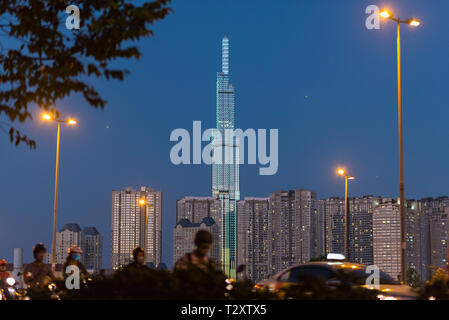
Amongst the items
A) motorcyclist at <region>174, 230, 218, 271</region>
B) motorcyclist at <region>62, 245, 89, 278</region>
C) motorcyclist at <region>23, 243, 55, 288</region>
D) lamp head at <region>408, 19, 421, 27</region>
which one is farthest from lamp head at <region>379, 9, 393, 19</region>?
motorcyclist at <region>174, 230, 218, 271</region>

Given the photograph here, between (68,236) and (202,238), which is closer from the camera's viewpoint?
(202,238)

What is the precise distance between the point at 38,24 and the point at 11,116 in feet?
3.97

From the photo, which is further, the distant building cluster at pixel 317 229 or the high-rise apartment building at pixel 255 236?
the high-rise apartment building at pixel 255 236

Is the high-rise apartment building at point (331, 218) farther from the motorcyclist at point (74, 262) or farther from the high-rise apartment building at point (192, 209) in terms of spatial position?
the motorcyclist at point (74, 262)

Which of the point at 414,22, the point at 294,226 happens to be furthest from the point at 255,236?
the point at 414,22

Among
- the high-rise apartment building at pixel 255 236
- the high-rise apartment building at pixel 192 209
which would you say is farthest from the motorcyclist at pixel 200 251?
the high-rise apartment building at pixel 192 209

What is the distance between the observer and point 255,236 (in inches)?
6993

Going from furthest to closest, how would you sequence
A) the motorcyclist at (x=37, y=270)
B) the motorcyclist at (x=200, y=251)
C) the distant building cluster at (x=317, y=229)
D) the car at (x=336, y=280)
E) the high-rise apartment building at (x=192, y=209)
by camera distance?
the high-rise apartment building at (x=192, y=209) < the distant building cluster at (x=317, y=229) < the motorcyclist at (x=37, y=270) < the car at (x=336, y=280) < the motorcyclist at (x=200, y=251)

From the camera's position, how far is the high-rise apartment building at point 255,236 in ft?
543

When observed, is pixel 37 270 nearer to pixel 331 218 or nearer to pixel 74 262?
pixel 74 262

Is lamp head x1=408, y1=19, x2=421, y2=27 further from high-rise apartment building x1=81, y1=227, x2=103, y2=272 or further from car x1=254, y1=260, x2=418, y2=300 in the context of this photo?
high-rise apartment building x1=81, y1=227, x2=103, y2=272

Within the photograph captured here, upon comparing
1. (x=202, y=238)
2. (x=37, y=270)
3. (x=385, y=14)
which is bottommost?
(x=37, y=270)
